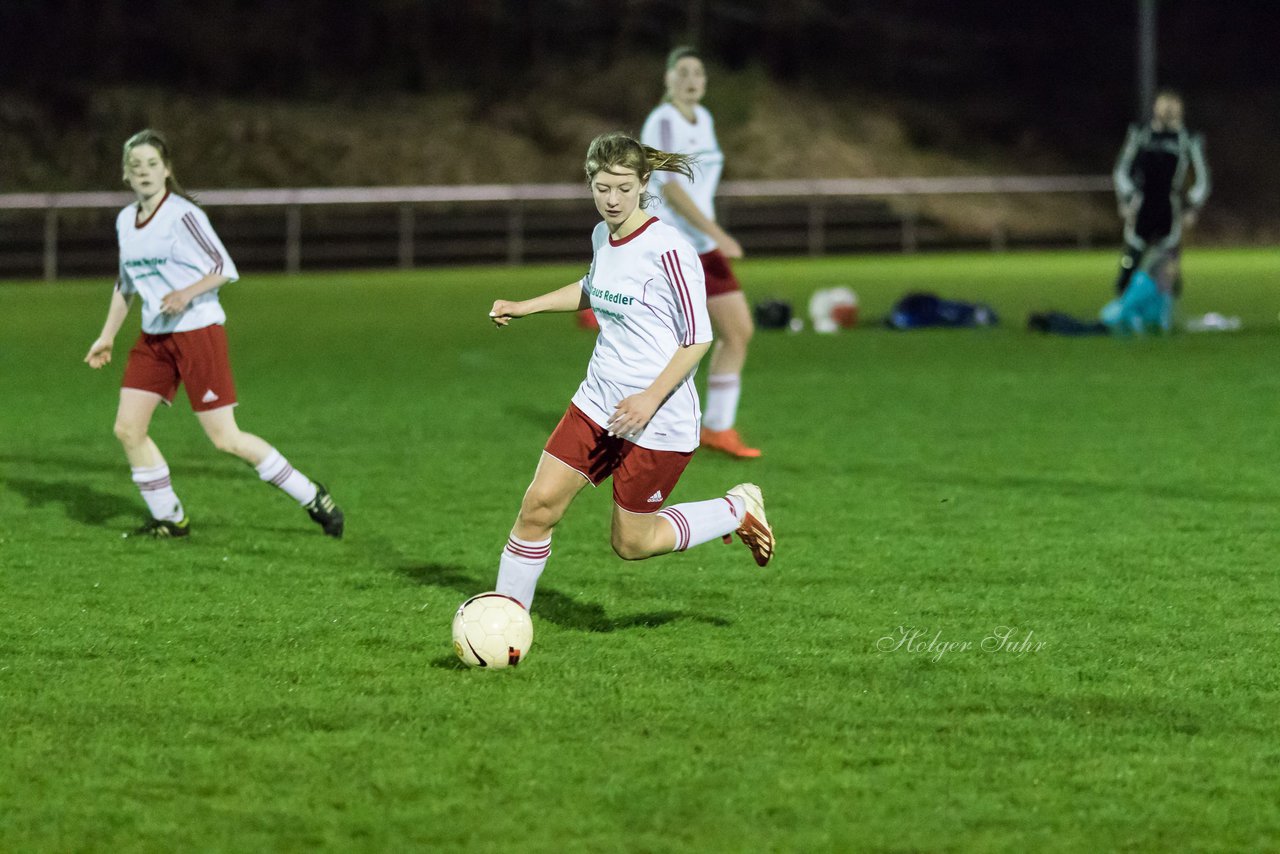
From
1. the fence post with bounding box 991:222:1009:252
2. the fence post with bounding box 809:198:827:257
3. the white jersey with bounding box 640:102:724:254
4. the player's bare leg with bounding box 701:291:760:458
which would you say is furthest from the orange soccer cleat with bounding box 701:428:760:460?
the fence post with bounding box 991:222:1009:252

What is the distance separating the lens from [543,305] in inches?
212

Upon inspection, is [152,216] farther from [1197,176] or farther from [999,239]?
[999,239]

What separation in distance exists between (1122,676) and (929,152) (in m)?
34.3

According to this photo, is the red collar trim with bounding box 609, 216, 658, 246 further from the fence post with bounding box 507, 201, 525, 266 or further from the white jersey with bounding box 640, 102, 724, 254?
the fence post with bounding box 507, 201, 525, 266

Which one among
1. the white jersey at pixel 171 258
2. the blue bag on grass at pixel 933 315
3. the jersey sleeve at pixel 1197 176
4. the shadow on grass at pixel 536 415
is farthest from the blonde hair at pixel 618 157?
the blue bag on grass at pixel 933 315

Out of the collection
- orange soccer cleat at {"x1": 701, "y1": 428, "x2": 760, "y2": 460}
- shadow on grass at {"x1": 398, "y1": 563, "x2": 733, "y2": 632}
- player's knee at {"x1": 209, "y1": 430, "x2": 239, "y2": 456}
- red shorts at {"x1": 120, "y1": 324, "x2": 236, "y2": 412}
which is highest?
red shorts at {"x1": 120, "y1": 324, "x2": 236, "y2": 412}

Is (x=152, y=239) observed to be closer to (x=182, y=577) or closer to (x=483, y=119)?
(x=182, y=577)

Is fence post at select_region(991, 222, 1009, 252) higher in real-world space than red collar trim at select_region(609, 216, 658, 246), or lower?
lower

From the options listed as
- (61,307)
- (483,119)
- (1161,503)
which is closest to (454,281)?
(61,307)

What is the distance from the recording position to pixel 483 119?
36.1 meters

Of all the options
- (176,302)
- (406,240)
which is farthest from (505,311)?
(406,240)

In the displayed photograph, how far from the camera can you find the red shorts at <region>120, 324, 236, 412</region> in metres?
6.94

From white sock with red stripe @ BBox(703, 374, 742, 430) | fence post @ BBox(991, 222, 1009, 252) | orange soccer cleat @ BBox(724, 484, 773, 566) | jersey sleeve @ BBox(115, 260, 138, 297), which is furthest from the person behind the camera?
fence post @ BBox(991, 222, 1009, 252)

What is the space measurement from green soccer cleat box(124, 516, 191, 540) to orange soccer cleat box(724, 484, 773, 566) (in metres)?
2.64
